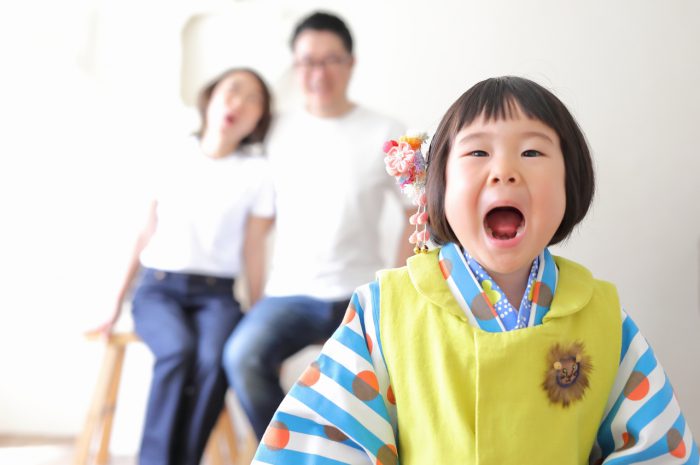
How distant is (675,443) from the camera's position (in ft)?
2.79

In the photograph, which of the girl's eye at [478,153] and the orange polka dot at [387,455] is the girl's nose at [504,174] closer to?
the girl's eye at [478,153]

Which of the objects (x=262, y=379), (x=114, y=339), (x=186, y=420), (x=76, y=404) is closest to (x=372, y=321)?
(x=262, y=379)

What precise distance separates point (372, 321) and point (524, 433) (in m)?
0.23

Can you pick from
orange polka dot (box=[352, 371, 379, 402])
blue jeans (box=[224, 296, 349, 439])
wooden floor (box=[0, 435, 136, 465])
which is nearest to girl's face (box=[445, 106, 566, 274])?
orange polka dot (box=[352, 371, 379, 402])

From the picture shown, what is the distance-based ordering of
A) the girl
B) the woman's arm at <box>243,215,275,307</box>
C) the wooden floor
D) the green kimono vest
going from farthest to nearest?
the wooden floor
the woman's arm at <box>243,215,275,307</box>
the girl
the green kimono vest

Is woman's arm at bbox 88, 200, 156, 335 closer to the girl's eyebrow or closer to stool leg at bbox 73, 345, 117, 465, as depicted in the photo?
stool leg at bbox 73, 345, 117, 465

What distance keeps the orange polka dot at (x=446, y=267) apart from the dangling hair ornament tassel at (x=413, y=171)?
0.05 m

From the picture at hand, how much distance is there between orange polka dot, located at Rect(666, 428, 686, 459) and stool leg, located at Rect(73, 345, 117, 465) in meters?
1.47

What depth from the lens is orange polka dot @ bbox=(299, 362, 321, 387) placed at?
0.88 metres

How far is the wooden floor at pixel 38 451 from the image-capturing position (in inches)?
80.0

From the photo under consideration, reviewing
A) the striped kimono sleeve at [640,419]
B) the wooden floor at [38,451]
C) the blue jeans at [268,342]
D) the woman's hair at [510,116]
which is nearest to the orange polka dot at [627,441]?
the striped kimono sleeve at [640,419]

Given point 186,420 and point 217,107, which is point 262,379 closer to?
point 186,420

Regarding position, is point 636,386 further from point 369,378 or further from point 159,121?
point 159,121

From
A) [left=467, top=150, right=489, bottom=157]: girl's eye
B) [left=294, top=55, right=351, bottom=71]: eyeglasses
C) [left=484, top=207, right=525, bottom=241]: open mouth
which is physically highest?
[left=294, top=55, right=351, bottom=71]: eyeglasses
